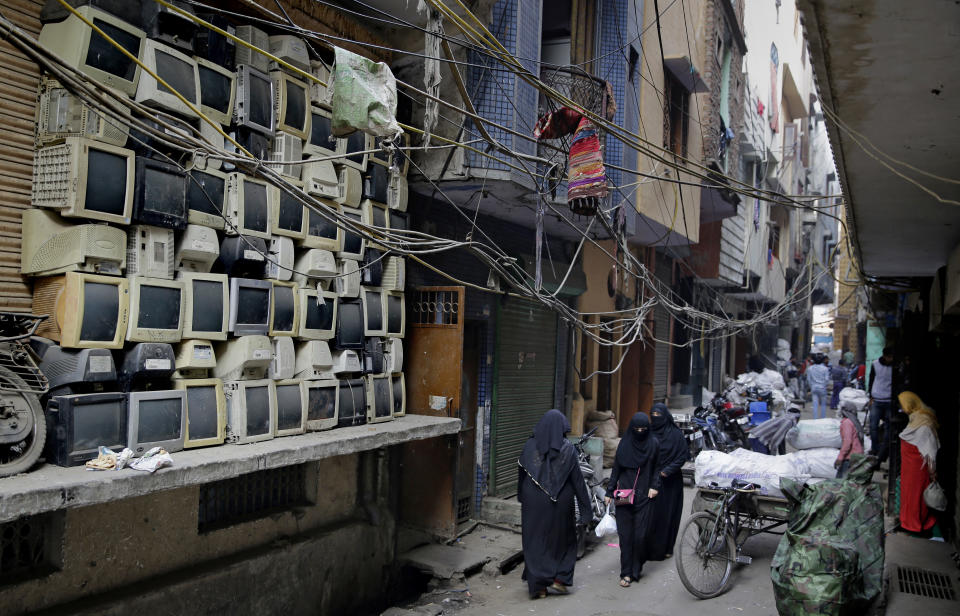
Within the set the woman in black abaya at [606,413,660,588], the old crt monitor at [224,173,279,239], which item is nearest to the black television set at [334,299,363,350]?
the old crt monitor at [224,173,279,239]

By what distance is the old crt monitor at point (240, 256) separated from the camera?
223 inches

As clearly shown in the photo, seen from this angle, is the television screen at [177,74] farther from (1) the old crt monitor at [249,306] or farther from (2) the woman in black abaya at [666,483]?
(2) the woman in black abaya at [666,483]

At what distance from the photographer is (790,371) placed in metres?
27.0

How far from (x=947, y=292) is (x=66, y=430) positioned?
767 centimetres

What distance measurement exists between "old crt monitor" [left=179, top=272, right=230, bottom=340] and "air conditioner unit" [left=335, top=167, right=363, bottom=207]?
1.69 m

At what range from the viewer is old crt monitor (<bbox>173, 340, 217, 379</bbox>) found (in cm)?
523

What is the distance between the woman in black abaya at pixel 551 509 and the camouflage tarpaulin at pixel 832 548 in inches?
76.5

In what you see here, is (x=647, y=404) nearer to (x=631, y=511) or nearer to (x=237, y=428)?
(x=631, y=511)

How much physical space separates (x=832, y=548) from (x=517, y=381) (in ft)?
18.2

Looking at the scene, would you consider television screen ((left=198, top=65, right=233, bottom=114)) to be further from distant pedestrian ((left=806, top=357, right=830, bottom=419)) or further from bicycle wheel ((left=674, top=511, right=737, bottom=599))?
distant pedestrian ((left=806, top=357, right=830, bottom=419))

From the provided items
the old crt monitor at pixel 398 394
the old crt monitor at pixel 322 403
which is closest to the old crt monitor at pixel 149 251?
the old crt monitor at pixel 322 403

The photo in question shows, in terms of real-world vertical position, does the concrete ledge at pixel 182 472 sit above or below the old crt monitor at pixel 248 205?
below

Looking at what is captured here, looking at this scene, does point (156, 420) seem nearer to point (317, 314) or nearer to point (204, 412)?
point (204, 412)

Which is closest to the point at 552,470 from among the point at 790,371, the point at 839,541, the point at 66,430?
the point at 839,541
